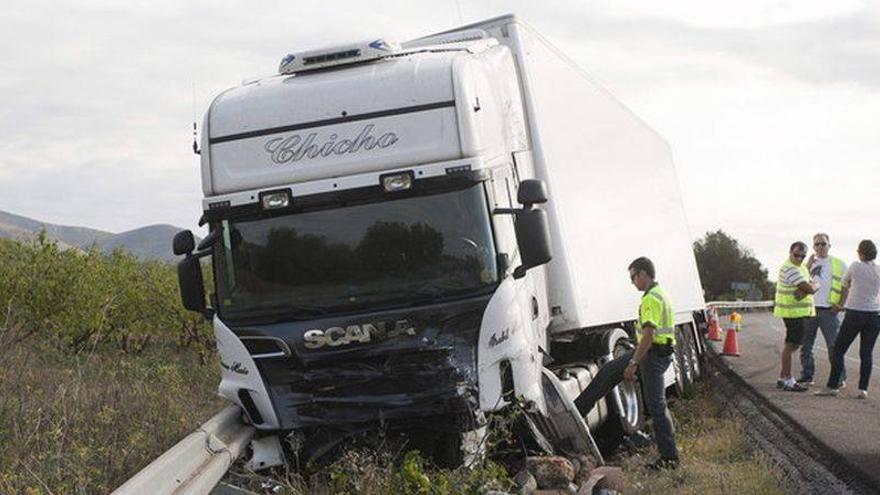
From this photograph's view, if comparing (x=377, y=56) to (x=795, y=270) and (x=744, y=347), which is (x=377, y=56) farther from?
(x=744, y=347)

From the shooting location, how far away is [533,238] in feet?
26.6

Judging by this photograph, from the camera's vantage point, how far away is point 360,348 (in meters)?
8.15

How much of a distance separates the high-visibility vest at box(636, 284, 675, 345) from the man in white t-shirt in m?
5.28

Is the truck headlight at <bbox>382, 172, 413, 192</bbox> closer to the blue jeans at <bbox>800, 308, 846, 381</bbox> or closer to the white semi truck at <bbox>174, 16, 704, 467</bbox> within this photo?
the white semi truck at <bbox>174, 16, 704, 467</bbox>

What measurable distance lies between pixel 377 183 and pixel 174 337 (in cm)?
1802

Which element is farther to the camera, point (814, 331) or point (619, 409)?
point (814, 331)

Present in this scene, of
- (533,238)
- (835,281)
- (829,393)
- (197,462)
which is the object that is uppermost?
(533,238)

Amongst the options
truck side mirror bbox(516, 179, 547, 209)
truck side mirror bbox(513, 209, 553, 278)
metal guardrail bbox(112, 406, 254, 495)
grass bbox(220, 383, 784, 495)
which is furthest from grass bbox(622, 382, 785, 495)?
metal guardrail bbox(112, 406, 254, 495)

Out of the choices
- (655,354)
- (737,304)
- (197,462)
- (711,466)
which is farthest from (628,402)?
(737,304)

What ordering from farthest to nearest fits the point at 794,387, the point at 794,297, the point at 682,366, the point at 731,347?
1. the point at 731,347
2. the point at 682,366
3. the point at 794,387
4. the point at 794,297

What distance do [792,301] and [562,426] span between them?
6351mm

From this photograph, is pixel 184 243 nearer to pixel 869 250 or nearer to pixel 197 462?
pixel 197 462

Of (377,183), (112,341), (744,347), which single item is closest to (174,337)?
(112,341)

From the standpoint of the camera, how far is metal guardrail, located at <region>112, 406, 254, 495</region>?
242 inches
